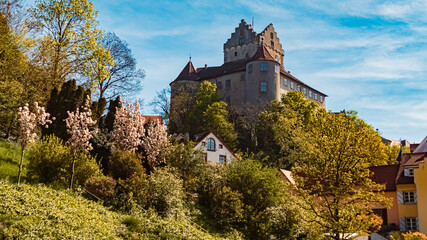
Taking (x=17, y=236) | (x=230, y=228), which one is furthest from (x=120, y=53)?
(x=17, y=236)

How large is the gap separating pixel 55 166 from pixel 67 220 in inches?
259

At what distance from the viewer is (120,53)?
45156 millimetres

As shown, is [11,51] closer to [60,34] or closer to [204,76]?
[60,34]

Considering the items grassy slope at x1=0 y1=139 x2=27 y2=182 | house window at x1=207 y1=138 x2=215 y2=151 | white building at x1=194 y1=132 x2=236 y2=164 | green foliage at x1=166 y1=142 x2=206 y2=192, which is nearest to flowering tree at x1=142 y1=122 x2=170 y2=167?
green foliage at x1=166 y1=142 x2=206 y2=192

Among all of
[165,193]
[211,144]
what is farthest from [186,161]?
[211,144]

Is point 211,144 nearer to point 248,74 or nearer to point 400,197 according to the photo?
point 400,197

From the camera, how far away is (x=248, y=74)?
228 feet

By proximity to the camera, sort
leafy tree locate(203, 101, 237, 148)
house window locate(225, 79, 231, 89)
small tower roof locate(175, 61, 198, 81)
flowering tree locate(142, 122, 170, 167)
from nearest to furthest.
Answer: flowering tree locate(142, 122, 170, 167) → leafy tree locate(203, 101, 237, 148) → house window locate(225, 79, 231, 89) → small tower roof locate(175, 61, 198, 81)

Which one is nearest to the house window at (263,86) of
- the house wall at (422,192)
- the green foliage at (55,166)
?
the house wall at (422,192)

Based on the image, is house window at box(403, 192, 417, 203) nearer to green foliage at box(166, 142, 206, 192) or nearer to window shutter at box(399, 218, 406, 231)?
window shutter at box(399, 218, 406, 231)

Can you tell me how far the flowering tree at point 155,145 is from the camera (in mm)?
27969

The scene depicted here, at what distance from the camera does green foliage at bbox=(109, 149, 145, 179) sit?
23.3m

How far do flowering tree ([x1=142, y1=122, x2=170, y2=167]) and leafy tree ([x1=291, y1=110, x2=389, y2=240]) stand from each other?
9.36 meters

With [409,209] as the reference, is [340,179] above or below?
above
